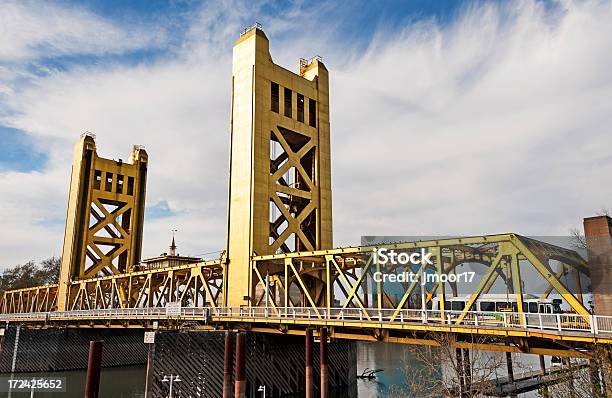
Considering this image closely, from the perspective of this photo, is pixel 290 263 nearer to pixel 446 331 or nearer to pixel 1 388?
pixel 446 331

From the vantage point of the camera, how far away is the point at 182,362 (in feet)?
107

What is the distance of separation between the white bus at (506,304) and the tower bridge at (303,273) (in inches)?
18.5

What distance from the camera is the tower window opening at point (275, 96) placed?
155 feet

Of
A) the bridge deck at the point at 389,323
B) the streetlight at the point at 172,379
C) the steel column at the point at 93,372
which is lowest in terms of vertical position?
the streetlight at the point at 172,379

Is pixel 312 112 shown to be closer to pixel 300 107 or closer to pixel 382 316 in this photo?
pixel 300 107

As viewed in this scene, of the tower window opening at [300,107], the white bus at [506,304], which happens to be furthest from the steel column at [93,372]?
the tower window opening at [300,107]

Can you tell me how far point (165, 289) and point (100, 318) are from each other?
687cm

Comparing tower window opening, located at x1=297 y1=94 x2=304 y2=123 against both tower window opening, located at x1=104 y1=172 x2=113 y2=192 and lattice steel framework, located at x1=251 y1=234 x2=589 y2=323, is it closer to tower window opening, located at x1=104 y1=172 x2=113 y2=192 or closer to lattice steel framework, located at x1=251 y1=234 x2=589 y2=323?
lattice steel framework, located at x1=251 y1=234 x2=589 y2=323

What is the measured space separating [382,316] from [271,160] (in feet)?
80.6

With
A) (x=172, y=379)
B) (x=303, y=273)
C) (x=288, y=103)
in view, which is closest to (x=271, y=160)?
(x=288, y=103)

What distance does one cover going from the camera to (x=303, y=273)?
41.7 m

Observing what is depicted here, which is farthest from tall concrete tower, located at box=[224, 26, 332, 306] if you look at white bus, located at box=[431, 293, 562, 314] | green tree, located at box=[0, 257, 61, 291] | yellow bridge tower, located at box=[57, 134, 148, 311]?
green tree, located at box=[0, 257, 61, 291]

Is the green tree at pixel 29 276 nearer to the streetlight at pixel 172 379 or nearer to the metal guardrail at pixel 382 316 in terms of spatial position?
the metal guardrail at pixel 382 316

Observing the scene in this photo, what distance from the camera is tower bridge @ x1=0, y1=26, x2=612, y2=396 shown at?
73.9ft
